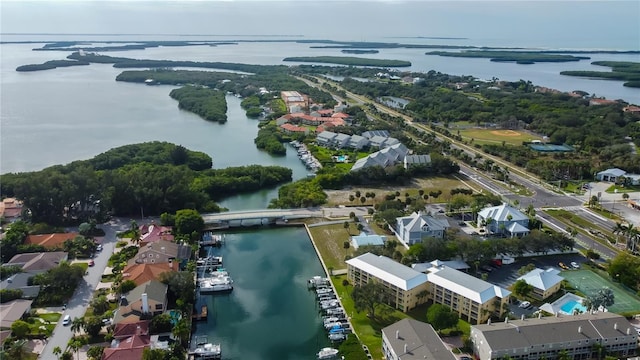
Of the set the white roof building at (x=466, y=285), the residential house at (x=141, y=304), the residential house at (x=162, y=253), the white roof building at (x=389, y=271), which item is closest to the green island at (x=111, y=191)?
the residential house at (x=162, y=253)

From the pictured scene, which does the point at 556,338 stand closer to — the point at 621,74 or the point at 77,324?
the point at 77,324

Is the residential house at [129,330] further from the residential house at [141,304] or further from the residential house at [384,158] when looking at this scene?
the residential house at [384,158]

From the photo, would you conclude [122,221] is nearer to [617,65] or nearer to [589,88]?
[589,88]

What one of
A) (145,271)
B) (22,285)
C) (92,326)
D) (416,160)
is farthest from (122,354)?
(416,160)

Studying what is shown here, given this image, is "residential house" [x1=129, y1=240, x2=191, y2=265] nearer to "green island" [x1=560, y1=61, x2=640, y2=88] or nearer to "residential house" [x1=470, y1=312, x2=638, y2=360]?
"residential house" [x1=470, y1=312, x2=638, y2=360]

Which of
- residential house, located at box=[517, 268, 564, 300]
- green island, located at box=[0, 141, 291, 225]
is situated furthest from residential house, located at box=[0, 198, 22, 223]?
residential house, located at box=[517, 268, 564, 300]

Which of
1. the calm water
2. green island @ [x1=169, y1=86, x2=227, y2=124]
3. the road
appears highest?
green island @ [x1=169, y1=86, x2=227, y2=124]
